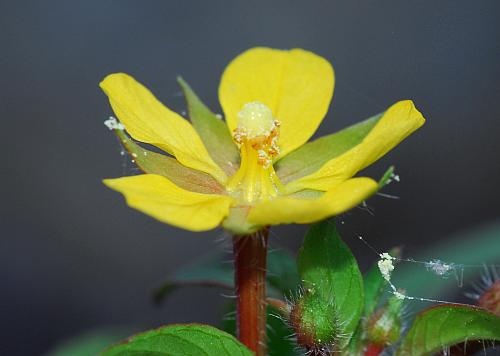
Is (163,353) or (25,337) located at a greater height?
(25,337)

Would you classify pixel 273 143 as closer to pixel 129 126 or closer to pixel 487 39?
pixel 129 126

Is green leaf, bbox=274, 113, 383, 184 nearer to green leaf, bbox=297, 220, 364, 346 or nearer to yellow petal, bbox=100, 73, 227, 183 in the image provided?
yellow petal, bbox=100, 73, 227, 183

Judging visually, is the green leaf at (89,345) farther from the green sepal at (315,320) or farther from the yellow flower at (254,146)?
the green sepal at (315,320)

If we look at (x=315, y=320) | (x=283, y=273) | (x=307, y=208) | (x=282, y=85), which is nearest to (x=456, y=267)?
(x=283, y=273)

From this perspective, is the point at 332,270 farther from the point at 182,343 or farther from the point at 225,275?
the point at 225,275

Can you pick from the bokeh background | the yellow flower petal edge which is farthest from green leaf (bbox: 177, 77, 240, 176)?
the bokeh background

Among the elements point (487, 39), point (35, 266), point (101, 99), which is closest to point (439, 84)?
point (487, 39)
